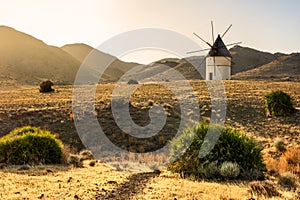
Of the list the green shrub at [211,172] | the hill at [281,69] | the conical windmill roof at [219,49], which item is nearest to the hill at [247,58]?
the hill at [281,69]

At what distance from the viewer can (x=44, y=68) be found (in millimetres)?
122000

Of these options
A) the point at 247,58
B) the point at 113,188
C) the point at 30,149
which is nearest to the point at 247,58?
the point at 247,58

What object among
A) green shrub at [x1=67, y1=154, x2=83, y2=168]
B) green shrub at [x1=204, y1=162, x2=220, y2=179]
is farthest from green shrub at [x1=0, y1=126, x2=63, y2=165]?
green shrub at [x1=204, y1=162, x2=220, y2=179]

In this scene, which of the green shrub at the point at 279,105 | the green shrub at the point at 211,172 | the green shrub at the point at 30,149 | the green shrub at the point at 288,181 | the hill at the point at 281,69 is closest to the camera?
the green shrub at the point at 288,181

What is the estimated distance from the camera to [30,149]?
1345cm

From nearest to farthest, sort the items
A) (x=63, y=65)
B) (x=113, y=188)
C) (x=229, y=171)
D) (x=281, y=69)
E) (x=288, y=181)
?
(x=113, y=188) → (x=288, y=181) → (x=229, y=171) → (x=281, y=69) → (x=63, y=65)

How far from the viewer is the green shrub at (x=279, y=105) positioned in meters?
29.5

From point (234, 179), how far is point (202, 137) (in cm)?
197

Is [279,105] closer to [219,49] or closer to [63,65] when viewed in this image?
[219,49]

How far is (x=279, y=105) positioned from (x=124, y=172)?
72.0 ft

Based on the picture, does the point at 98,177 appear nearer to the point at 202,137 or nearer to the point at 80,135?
the point at 202,137

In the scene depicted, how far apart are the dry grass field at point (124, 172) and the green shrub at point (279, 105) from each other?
783 millimetres

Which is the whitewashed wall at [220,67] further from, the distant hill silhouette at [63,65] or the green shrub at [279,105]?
the green shrub at [279,105]

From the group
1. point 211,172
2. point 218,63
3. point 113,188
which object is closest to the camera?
point 113,188
